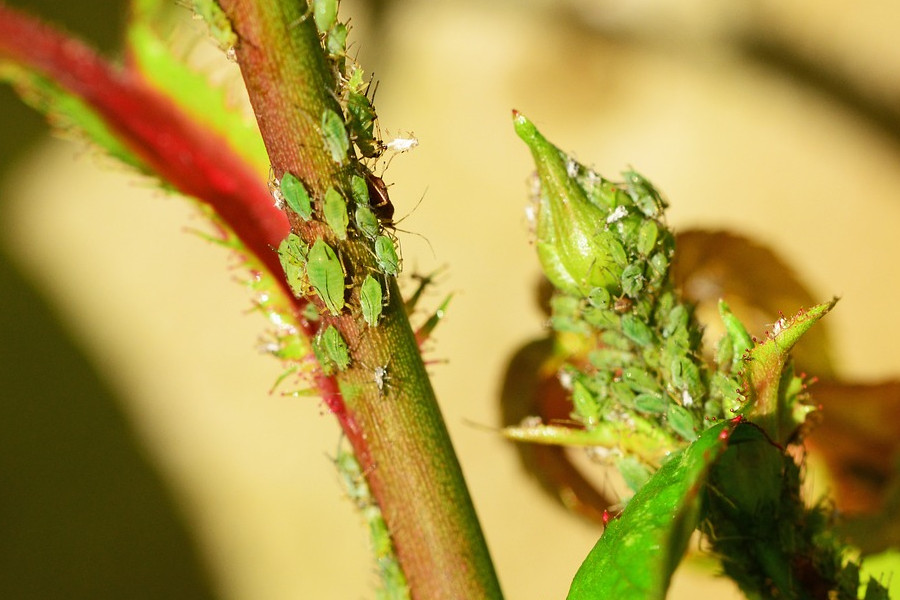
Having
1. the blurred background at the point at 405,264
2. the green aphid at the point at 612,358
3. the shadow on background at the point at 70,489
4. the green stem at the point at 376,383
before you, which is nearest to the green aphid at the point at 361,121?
the green stem at the point at 376,383

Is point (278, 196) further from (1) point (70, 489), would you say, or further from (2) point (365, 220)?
(1) point (70, 489)

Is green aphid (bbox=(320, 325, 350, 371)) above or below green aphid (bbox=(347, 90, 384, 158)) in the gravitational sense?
below

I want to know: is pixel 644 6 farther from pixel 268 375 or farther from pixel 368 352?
pixel 368 352

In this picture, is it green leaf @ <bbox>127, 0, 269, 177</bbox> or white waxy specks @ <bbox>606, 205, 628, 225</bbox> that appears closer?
white waxy specks @ <bbox>606, 205, 628, 225</bbox>

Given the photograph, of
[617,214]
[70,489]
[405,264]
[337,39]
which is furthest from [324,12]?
[70,489]

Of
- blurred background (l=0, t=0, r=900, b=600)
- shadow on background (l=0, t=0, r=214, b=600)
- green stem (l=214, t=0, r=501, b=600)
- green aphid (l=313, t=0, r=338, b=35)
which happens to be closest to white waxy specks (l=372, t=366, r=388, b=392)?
green stem (l=214, t=0, r=501, b=600)

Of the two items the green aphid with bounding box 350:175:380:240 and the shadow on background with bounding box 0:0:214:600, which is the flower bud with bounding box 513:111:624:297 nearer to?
the green aphid with bounding box 350:175:380:240
